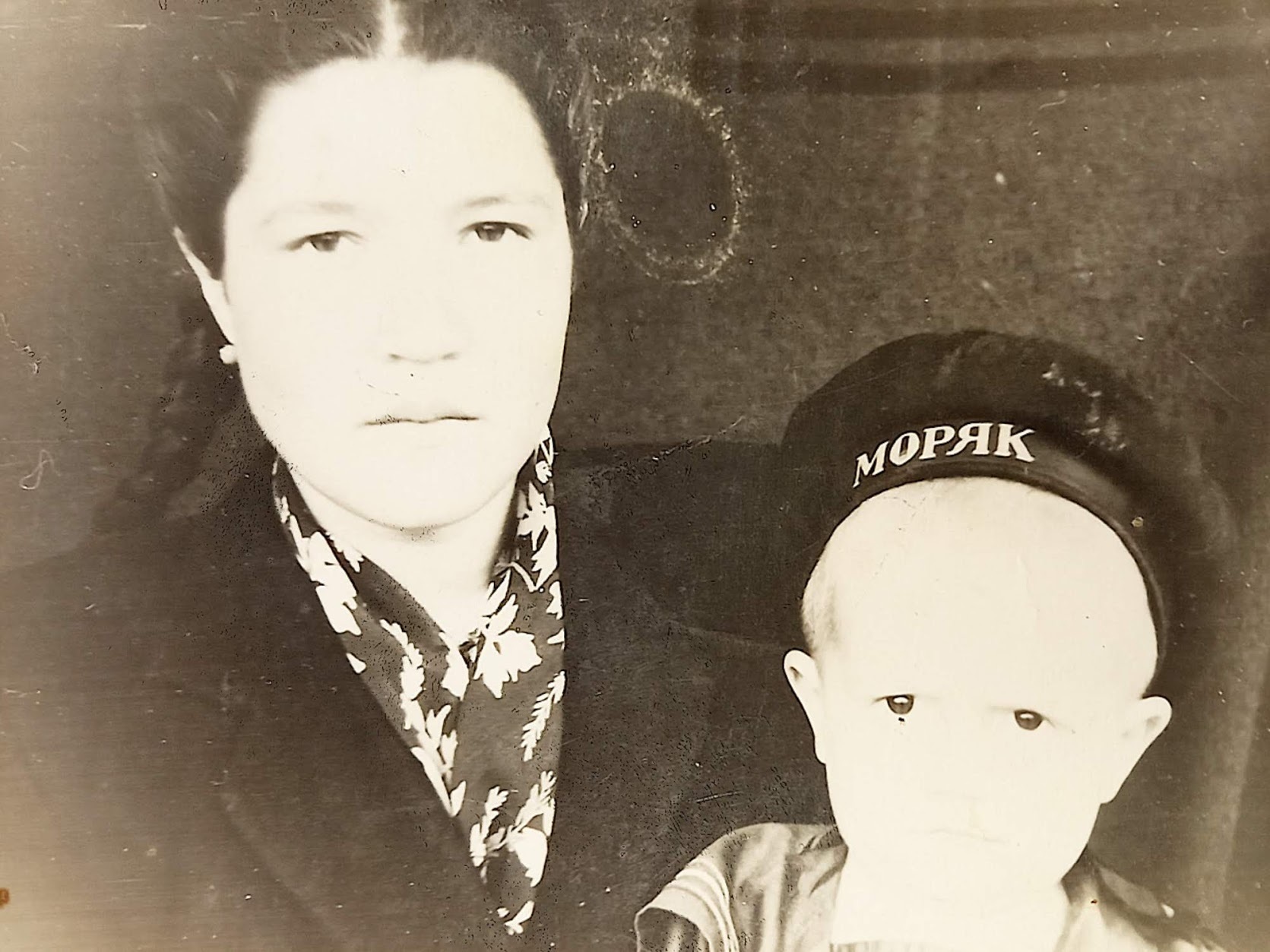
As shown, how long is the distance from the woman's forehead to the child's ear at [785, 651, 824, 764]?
70cm

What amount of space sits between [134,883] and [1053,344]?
1.36 meters

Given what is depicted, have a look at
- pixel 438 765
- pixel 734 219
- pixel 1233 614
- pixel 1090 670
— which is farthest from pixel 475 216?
pixel 1233 614

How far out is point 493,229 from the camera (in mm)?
1086

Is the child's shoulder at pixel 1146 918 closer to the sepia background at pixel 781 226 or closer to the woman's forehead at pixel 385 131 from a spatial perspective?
the sepia background at pixel 781 226

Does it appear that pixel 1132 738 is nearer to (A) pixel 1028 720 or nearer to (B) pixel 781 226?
(A) pixel 1028 720

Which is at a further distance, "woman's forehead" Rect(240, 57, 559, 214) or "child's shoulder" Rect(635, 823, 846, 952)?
"child's shoulder" Rect(635, 823, 846, 952)

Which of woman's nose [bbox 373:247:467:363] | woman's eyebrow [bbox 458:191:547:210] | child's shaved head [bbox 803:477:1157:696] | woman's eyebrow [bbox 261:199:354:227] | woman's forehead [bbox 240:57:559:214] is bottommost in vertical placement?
child's shaved head [bbox 803:477:1157:696]

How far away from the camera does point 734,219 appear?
111 cm

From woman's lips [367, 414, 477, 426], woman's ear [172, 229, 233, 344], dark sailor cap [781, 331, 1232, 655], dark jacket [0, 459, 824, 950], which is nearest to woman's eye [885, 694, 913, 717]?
dark jacket [0, 459, 824, 950]

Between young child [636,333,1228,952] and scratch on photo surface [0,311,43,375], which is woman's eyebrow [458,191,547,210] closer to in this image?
young child [636,333,1228,952]

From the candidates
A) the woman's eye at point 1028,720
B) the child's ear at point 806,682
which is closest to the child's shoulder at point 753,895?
the child's ear at point 806,682

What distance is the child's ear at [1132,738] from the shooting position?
3.77 feet

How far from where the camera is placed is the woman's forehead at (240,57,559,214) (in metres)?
1.07

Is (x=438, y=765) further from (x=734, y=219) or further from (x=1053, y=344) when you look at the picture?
(x=1053, y=344)
